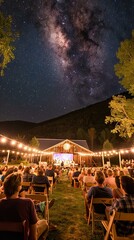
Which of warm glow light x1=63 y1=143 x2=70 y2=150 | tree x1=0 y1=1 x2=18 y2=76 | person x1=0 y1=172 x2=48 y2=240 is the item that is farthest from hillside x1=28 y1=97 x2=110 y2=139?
person x1=0 y1=172 x2=48 y2=240

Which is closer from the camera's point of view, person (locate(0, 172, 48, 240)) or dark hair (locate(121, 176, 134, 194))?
person (locate(0, 172, 48, 240))

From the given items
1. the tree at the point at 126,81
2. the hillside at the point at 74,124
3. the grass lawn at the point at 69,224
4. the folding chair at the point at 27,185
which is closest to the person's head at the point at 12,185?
the grass lawn at the point at 69,224

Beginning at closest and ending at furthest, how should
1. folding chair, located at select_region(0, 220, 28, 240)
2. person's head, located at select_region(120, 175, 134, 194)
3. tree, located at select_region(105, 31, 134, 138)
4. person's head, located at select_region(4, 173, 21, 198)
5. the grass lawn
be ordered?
1. folding chair, located at select_region(0, 220, 28, 240)
2. person's head, located at select_region(4, 173, 21, 198)
3. person's head, located at select_region(120, 175, 134, 194)
4. the grass lawn
5. tree, located at select_region(105, 31, 134, 138)

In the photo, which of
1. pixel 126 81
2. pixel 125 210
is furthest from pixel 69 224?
pixel 126 81

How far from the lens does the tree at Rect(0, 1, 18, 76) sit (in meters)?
7.98

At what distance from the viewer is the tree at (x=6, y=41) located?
798 centimetres

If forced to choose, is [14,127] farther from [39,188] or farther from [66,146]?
[39,188]

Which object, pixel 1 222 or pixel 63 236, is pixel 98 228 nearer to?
pixel 63 236

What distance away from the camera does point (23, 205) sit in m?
2.34

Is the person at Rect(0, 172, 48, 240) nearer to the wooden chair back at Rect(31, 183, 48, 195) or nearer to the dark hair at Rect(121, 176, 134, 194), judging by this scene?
the dark hair at Rect(121, 176, 134, 194)

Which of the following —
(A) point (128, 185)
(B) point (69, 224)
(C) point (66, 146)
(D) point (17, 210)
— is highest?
(C) point (66, 146)

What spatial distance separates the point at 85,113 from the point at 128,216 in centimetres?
14263

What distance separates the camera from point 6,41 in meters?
8.34

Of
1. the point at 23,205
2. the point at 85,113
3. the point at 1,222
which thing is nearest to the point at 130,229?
the point at 23,205
